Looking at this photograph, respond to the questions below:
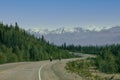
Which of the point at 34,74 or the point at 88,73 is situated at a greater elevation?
the point at 34,74

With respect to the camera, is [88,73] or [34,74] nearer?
[34,74]

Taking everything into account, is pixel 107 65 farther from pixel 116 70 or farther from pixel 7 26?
pixel 7 26

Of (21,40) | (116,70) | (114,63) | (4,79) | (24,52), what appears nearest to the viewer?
(4,79)

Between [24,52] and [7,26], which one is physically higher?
[7,26]

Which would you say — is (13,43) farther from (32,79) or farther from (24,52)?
(32,79)

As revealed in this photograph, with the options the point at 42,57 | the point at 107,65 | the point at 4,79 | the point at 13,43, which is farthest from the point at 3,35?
the point at 4,79

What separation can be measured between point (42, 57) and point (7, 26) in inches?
1530

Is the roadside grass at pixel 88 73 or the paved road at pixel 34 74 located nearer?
the paved road at pixel 34 74

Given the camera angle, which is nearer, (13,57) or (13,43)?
(13,57)

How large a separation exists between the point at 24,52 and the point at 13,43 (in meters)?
19.6

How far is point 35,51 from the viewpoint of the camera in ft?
520

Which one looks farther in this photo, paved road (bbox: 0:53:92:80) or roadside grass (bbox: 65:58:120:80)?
roadside grass (bbox: 65:58:120:80)

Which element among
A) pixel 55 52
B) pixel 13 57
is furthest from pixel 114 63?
pixel 55 52

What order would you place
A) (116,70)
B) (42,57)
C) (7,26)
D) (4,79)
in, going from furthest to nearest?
(7,26)
(42,57)
(116,70)
(4,79)
